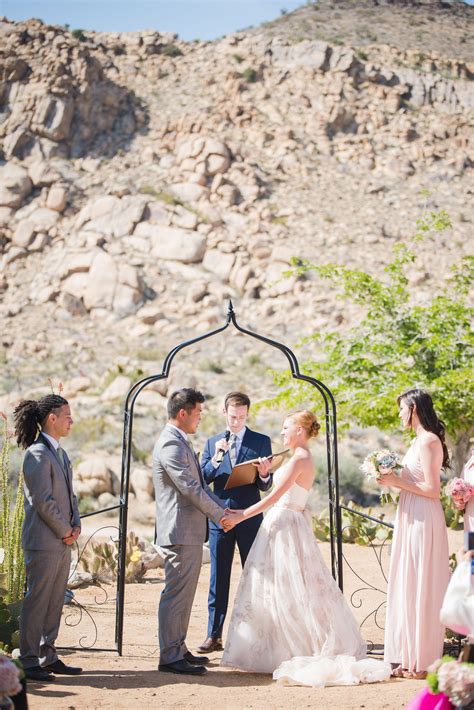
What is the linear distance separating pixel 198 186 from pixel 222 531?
29961 mm

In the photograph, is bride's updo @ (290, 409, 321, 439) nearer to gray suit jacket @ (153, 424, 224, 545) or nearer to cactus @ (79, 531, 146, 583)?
gray suit jacket @ (153, 424, 224, 545)

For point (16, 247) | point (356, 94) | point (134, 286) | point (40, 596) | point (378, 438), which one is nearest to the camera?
point (40, 596)

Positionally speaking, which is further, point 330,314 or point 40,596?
point 330,314

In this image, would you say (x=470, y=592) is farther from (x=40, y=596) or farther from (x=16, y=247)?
(x=16, y=247)

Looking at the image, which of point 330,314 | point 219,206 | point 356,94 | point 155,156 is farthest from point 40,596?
point 356,94

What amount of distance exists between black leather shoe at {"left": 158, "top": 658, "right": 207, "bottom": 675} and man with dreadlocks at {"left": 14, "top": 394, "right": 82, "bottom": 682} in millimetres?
615

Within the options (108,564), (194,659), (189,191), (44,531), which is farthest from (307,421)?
(189,191)

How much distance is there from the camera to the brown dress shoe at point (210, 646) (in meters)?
6.53

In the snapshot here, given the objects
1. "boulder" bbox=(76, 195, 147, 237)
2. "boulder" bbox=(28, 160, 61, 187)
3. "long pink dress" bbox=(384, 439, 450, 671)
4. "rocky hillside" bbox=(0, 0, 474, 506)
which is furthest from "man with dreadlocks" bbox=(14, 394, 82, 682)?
"boulder" bbox=(28, 160, 61, 187)

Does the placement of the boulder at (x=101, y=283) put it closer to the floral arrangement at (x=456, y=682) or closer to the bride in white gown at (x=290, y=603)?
the bride in white gown at (x=290, y=603)

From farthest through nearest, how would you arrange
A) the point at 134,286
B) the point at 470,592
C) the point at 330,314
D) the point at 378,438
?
the point at 134,286
the point at 330,314
the point at 378,438
the point at 470,592

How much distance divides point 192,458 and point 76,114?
3671 cm

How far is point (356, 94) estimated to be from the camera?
1606 inches

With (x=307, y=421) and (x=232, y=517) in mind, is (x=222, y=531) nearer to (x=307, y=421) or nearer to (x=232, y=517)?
(x=232, y=517)
